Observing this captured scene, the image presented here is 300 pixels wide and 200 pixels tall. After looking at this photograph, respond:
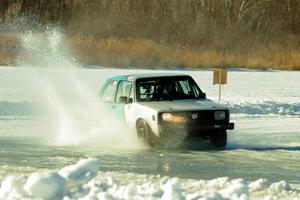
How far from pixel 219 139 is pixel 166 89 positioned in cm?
143

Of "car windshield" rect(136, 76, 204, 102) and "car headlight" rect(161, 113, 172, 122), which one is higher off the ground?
"car windshield" rect(136, 76, 204, 102)

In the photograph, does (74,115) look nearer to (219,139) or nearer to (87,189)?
(219,139)

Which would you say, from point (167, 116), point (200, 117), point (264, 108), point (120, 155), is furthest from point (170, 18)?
point (120, 155)

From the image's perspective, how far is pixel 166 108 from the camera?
1369 centimetres

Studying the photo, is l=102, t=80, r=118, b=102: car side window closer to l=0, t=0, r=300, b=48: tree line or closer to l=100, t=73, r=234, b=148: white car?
l=100, t=73, r=234, b=148: white car

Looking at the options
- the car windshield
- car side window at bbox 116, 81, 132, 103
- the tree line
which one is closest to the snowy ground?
car side window at bbox 116, 81, 132, 103

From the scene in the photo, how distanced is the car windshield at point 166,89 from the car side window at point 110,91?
76 centimetres

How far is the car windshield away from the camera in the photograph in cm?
1457

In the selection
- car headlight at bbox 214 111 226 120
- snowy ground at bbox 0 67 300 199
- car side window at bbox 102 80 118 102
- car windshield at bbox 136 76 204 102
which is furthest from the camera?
car side window at bbox 102 80 118 102

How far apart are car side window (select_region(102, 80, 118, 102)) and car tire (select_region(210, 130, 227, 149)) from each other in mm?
2324

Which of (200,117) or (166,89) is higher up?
(166,89)

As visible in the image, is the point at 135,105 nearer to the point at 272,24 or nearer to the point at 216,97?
the point at 216,97

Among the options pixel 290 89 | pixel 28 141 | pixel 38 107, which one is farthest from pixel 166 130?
pixel 290 89

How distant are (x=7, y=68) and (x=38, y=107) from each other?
14080 mm
